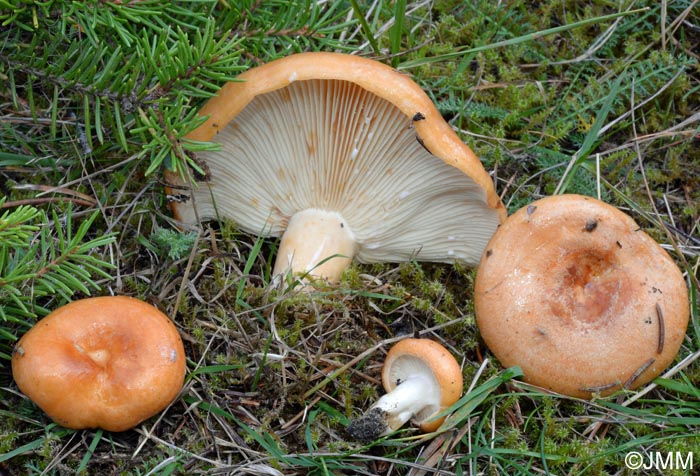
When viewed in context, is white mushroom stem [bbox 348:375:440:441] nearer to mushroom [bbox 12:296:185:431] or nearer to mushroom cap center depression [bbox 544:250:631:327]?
mushroom cap center depression [bbox 544:250:631:327]

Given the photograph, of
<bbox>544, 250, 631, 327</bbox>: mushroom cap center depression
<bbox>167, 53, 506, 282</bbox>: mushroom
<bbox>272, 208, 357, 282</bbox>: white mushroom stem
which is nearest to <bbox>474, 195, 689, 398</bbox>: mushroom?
<bbox>544, 250, 631, 327</bbox>: mushroom cap center depression

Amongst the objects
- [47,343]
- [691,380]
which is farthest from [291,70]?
[691,380]

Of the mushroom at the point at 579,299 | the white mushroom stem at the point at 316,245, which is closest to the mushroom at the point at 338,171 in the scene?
the white mushroom stem at the point at 316,245

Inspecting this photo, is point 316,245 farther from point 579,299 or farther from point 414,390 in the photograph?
point 579,299

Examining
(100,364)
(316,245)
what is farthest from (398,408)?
(100,364)

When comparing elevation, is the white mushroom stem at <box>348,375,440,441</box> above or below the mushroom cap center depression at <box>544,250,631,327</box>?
below

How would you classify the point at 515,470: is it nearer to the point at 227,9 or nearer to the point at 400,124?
the point at 400,124

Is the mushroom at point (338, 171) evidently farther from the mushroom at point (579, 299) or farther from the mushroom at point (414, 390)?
the mushroom at point (414, 390)
